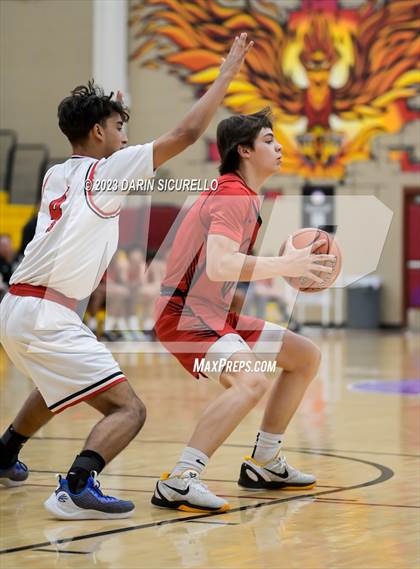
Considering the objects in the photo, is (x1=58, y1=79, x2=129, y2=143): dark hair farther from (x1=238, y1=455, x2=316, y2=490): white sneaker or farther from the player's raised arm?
(x1=238, y1=455, x2=316, y2=490): white sneaker

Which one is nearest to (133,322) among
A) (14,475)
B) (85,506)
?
(14,475)

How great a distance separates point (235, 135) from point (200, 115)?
0.71m

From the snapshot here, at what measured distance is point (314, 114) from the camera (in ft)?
72.8

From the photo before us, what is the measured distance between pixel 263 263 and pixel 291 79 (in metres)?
18.0

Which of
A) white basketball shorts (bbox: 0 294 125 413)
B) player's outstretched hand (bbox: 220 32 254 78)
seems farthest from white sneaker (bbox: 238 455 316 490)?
player's outstretched hand (bbox: 220 32 254 78)

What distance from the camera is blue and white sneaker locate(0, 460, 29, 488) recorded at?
552cm

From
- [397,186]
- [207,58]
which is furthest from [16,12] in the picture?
[397,186]

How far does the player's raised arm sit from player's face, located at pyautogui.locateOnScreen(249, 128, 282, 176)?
0.66 metres

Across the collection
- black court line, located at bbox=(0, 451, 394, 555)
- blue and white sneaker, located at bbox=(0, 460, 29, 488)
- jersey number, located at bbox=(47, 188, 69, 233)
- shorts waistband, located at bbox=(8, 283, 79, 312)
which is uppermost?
jersey number, located at bbox=(47, 188, 69, 233)

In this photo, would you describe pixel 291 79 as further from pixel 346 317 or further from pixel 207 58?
pixel 346 317

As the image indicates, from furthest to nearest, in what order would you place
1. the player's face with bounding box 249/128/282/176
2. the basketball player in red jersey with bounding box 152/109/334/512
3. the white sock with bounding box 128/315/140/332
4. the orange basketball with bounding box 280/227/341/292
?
1. the white sock with bounding box 128/315/140/332
2. the player's face with bounding box 249/128/282/176
3. the orange basketball with bounding box 280/227/341/292
4. the basketball player in red jersey with bounding box 152/109/334/512

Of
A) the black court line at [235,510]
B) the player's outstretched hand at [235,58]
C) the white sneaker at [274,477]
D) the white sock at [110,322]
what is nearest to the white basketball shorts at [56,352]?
the black court line at [235,510]

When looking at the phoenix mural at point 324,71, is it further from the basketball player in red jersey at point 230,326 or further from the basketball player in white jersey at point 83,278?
the basketball player in white jersey at point 83,278

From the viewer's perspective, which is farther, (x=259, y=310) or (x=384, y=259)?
(x=384, y=259)
